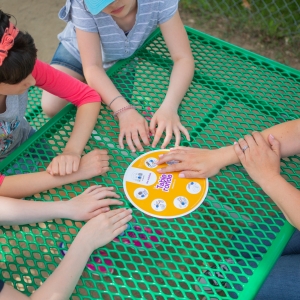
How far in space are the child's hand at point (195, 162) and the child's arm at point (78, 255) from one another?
0.22 meters

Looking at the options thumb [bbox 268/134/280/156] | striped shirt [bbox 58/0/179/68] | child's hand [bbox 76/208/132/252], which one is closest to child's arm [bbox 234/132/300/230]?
thumb [bbox 268/134/280/156]

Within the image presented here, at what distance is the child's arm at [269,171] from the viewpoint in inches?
47.2

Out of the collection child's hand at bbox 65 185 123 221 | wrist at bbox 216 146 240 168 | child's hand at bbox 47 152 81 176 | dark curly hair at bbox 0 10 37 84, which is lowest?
child's hand at bbox 65 185 123 221

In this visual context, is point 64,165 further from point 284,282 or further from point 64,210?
A: point 284,282

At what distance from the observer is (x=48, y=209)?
4.12 ft

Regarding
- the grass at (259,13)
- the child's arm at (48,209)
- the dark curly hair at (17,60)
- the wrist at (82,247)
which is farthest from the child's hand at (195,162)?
the grass at (259,13)

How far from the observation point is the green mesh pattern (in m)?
1.17

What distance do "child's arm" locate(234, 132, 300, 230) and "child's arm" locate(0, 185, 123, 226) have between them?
1.51ft

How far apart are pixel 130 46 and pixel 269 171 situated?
864 millimetres

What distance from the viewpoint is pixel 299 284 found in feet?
4.28

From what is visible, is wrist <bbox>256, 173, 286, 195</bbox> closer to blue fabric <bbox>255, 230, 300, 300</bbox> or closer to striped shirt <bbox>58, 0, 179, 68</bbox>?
blue fabric <bbox>255, 230, 300, 300</bbox>

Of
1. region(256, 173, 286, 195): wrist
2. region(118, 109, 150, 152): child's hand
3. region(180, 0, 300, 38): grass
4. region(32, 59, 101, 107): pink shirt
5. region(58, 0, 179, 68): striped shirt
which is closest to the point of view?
region(256, 173, 286, 195): wrist

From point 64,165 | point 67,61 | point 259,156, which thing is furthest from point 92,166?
point 67,61

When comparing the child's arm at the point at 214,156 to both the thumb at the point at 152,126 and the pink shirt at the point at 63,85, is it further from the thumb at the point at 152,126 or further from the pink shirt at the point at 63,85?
the pink shirt at the point at 63,85
